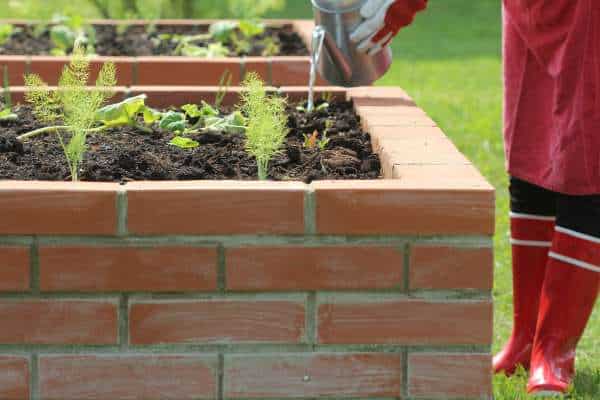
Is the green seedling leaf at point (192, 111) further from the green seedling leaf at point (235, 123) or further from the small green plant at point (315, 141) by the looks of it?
the small green plant at point (315, 141)

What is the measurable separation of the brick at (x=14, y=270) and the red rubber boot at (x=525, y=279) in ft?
5.84

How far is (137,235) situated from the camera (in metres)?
2.00

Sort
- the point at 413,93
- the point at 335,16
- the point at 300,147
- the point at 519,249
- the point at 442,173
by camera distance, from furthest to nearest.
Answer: the point at 413,93 → the point at 519,249 → the point at 335,16 → the point at 300,147 → the point at 442,173

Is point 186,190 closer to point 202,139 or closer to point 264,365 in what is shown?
point 264,365

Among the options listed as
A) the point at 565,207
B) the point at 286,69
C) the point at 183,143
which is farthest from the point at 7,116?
the point at 565,207

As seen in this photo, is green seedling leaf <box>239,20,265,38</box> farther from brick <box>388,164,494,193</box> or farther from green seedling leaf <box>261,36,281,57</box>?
brick <box>388,164,494,193</box>

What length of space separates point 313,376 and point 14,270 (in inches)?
23.1

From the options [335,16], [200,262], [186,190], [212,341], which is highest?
[335,16]

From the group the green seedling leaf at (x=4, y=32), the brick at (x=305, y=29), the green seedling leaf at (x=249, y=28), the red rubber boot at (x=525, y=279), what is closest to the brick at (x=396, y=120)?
the red rubber boot at (x=525, y=279)

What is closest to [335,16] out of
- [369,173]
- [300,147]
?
[300,147]

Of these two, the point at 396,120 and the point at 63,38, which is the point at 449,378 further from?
the point at 63,38

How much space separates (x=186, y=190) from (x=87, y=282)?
251 millimetres

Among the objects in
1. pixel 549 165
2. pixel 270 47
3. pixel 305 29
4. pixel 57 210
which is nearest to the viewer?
pixel 57 210

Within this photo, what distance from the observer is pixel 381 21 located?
116 inches
